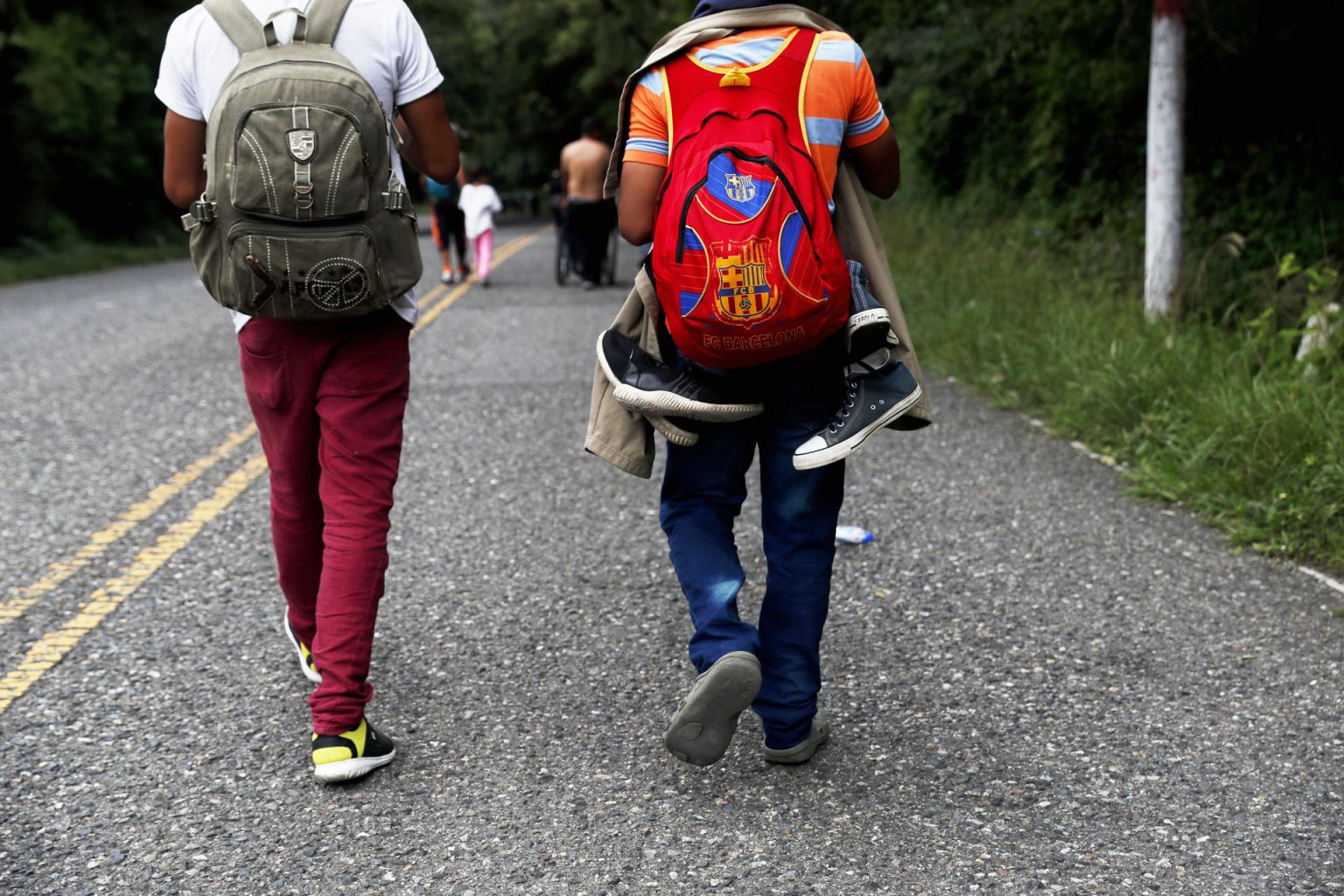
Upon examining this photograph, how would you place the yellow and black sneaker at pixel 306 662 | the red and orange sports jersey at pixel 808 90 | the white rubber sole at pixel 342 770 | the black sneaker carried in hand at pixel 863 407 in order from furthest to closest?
the yellow and black sneaker at pixel 306 662
the white rubber sole at pixel 342 770
the black sneaker carried in hand at pixel 863 407
the red and orange sports jersey at pixel 808 90

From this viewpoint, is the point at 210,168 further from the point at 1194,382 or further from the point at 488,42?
the point at 488,42

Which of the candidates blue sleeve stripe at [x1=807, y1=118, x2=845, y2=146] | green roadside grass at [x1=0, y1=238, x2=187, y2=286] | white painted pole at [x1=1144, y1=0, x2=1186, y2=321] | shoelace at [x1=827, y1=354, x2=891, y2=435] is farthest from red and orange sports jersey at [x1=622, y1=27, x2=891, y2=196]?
green roadside grass at [x1=0, y1=238, x2=187, y2=286]

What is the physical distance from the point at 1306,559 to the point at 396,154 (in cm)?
332

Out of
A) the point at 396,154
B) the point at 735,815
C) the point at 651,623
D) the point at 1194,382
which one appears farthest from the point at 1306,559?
the point at 396,154

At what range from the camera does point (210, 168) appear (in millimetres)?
2961

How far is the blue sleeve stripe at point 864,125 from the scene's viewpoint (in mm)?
2955

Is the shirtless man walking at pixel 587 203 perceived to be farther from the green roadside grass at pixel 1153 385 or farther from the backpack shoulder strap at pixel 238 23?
the backpack shoulder strap at pixel 238 23

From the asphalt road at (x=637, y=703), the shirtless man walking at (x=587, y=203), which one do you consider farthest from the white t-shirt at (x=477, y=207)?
the asphalt road at (x=637, y=703)

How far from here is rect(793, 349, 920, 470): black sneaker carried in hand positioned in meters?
2.94

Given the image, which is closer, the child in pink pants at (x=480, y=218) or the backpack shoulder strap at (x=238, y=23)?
the backpack shoulder strap at (x=238, y=23)

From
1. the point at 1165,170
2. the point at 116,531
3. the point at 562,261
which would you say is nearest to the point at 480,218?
the point at 562,261

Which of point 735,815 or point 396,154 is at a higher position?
point 396,154

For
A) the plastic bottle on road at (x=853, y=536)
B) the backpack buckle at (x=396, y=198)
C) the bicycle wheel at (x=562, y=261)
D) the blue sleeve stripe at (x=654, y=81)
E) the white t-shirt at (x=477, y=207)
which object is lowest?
the bicycle wheel at (x=562, y=261)

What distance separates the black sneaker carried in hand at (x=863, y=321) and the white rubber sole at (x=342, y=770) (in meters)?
1.47
